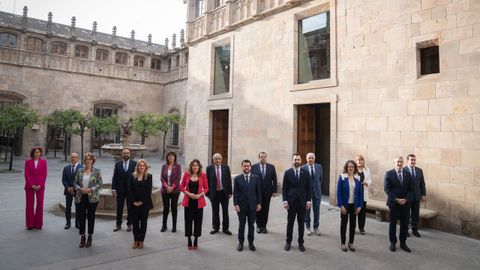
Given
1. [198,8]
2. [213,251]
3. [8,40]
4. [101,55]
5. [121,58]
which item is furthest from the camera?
[121,58]

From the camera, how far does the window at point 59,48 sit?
27797mm

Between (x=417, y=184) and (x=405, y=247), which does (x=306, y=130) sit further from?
(x=405, y=247)

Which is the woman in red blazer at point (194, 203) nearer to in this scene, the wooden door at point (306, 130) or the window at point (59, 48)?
the wooden door at point (306, 130)

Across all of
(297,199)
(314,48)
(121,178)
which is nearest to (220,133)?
(314,48)

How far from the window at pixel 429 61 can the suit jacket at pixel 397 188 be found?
334 cm

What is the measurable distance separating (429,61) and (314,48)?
3.86 meters

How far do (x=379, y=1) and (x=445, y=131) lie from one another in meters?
3.96

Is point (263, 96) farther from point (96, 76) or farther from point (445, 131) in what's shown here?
point (96, 76)

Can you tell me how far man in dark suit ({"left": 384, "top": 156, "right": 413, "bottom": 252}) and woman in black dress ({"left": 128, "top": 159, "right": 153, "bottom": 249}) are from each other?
451cm

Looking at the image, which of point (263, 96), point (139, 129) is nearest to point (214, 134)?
point (263, 96)

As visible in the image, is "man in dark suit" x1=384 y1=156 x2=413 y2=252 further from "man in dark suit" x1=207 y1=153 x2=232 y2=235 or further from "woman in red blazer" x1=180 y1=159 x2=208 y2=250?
"woman in red blazer" x1=180 y1=159 x2=208 y2=250

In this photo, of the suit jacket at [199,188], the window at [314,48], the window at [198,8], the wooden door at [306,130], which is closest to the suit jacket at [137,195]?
the suit jacket at [199,188]

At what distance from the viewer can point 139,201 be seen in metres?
5.73

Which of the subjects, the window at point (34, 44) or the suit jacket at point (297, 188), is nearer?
the suit jacket at point (297, 188)
